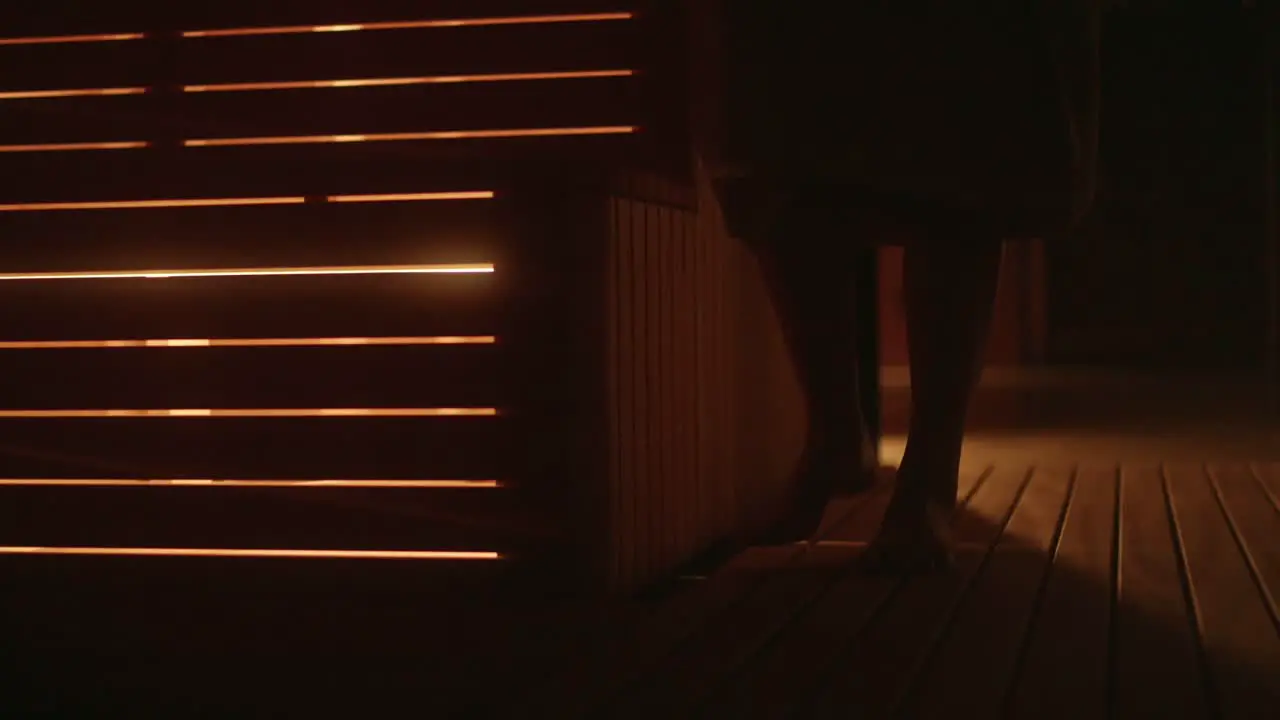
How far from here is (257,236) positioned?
1.58 metres

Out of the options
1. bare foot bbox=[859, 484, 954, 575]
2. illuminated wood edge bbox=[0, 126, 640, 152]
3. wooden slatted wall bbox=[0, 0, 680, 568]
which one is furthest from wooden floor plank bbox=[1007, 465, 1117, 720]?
illuminated wood edge bbox=[0, 126, 640, 152]

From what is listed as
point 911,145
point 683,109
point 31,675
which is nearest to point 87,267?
point 31,675

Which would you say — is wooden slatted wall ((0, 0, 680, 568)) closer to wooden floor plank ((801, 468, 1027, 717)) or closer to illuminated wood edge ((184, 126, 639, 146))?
illuminated wood edge ((184, 126, 639, 146))

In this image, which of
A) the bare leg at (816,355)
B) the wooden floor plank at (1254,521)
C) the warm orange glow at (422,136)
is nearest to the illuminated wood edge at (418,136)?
the warm orange glow at (422,136)

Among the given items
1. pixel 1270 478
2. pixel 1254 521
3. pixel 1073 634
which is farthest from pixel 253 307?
pixel 1270 478

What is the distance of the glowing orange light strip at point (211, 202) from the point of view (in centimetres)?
156

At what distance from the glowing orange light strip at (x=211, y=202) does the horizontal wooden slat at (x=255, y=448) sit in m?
0.28

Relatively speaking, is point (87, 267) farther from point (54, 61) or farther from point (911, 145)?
point (911, 145)

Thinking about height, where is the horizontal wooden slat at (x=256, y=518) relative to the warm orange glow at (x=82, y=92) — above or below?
below

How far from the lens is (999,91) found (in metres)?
1.52

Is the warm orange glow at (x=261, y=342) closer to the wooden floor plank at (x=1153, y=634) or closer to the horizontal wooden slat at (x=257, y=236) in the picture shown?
the horizontal wooden slat at (x=257, y=236)

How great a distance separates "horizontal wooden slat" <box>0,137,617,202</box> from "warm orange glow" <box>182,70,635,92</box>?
416mm

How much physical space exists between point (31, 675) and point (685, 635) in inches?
26.0

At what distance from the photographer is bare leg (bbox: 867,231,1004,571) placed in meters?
1.60
